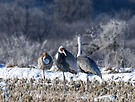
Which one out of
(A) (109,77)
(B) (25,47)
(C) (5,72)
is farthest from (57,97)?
(B) (25,47)

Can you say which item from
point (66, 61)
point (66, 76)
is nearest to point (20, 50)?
point (66, 76)

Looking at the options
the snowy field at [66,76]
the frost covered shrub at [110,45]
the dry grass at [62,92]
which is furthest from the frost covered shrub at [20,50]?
the dry grass at [62,92]

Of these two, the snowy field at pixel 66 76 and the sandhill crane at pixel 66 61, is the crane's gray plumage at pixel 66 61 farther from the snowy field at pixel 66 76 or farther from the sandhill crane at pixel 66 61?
the snowy field at pixel 66 76

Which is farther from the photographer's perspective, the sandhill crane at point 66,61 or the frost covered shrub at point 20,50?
the frost covered shrub at point 20,50

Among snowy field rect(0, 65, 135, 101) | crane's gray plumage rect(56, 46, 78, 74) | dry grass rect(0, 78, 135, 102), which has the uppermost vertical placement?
crane's gray plumage rect(56, 46, 78, 74)

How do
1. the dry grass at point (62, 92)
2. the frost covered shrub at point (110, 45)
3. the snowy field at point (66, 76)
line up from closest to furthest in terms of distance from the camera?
the dry grass at point (62, 92) → the snowy field at point (66, 76) → the frost covered shrub at point (110, 45)

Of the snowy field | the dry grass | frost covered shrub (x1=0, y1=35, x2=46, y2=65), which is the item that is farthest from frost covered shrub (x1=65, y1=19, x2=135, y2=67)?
the dry grass

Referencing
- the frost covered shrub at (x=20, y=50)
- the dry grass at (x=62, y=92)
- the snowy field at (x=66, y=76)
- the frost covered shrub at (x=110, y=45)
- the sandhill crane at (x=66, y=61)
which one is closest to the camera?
the dry grass at (x=62, y=92)

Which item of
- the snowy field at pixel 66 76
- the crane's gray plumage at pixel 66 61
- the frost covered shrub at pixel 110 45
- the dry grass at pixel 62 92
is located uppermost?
the frost covered shrub at pixel 110 45

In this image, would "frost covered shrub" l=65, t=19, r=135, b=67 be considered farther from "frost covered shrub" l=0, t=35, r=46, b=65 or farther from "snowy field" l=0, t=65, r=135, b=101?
"snowy field" l=0, t=65, r=135, b=101

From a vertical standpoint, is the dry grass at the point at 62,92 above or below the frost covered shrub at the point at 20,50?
below

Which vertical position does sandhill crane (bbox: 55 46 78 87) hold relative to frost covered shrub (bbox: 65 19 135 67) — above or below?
below

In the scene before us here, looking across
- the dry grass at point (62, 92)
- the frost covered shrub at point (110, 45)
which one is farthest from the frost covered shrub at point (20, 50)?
the dry grass at point (62, 92)

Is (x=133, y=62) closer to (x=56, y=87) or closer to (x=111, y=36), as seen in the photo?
(x=111, y=36)
